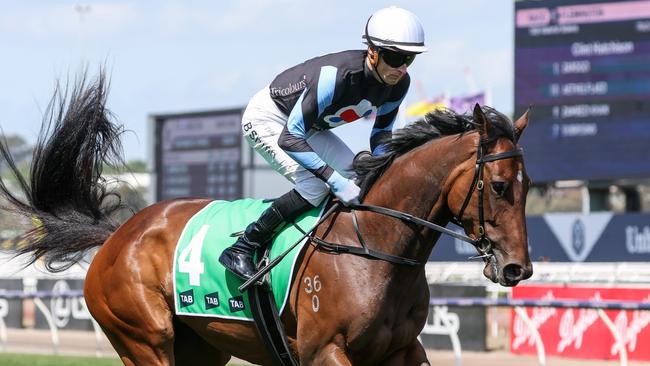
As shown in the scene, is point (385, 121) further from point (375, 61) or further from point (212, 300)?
point (212, 300)

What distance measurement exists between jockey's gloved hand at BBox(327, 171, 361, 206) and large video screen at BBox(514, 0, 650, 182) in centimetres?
1155

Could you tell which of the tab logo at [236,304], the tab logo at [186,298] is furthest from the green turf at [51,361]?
the tab logo at [236,304]

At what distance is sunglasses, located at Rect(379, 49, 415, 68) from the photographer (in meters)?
4.95

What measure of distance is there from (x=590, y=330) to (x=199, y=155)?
33.5ft

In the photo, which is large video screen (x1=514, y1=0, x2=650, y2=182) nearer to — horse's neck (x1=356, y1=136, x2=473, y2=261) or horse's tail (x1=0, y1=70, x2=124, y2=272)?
horse's tail (x1=0, y1=70, x2=124, y2=272)

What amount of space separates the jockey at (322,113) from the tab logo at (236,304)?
181 mm

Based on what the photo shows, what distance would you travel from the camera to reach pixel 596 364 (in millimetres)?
11508

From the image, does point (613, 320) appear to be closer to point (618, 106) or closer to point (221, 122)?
point (618, 106)

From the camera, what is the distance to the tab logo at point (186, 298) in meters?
5.64

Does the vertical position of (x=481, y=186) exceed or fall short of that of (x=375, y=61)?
it falls short

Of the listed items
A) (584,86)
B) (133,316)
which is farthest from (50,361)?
(584,86)

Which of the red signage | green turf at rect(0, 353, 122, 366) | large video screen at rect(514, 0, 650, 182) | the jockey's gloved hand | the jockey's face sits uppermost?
large video screen at rect(514, 0, 650, 182)

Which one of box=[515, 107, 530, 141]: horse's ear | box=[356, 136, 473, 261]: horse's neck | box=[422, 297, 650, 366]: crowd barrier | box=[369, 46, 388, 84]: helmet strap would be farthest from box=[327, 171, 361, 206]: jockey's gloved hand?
box=[422, 297, 650, 366]: crowd barrier

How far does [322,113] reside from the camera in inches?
202
